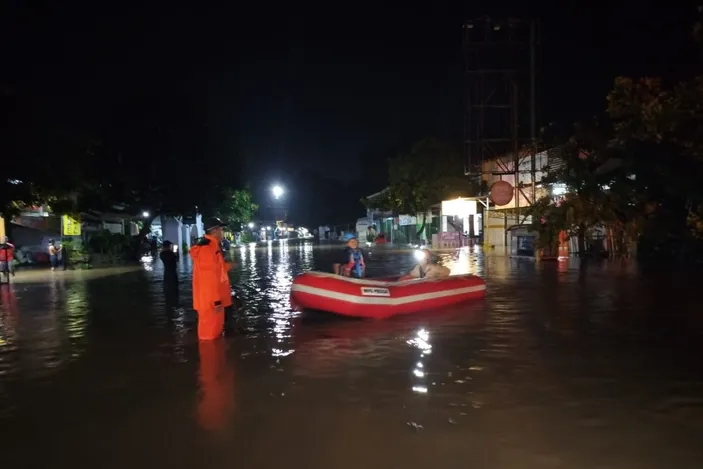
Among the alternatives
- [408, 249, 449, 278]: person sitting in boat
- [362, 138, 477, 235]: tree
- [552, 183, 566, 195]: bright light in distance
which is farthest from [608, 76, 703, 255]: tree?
[362, 138, 477, 235]: tree

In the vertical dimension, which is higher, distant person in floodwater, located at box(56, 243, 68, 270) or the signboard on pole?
the signboard on pole

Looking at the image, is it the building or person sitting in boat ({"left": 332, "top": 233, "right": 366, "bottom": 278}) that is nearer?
person sitting in boat ({"left": 332, "top": 233, "right": 366, "bottom": 278})

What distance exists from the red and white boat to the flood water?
36cm

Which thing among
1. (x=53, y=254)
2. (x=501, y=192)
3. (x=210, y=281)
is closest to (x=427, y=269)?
(x=210, y=281)

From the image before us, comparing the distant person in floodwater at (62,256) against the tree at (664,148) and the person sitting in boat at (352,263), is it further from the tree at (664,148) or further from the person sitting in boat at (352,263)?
the tree at (664,148)

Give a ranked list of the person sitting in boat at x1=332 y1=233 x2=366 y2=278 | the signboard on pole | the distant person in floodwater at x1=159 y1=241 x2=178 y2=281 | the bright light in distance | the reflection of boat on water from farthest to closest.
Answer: the signboard on pole < the bright light in distance < the distant person in floodwater at x1=159 y1=241 x2=178 y2=281 < the person sitting in boat at x1=332 y1=233 x2=366 y2=278 < the reflection of boat on water

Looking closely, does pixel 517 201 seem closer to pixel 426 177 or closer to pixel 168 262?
pixel 426 177

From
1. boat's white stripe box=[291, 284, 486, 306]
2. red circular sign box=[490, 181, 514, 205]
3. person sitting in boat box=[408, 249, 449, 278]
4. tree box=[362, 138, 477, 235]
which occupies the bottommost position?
boat's white stripe box=[291, 284, 486, 306]

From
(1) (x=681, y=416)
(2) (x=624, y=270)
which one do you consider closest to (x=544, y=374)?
(1) (x=681, y=416)

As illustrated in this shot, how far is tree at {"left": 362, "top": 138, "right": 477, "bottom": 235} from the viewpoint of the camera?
44.2 metres

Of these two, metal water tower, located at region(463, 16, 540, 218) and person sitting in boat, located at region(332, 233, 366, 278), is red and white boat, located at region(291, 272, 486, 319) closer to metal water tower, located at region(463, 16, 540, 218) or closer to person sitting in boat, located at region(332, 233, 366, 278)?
person sitting in boat, located at region(332, 233, 366, 278)

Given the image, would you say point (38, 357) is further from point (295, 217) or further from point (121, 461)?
point (295, 217)

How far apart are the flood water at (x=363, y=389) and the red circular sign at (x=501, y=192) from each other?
1626 centimetres

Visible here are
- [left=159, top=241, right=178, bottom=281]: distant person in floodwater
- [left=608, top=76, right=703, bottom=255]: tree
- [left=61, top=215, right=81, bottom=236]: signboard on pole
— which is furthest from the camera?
[left=61, top=215, right=81, bottom=236]: signboard on pole
